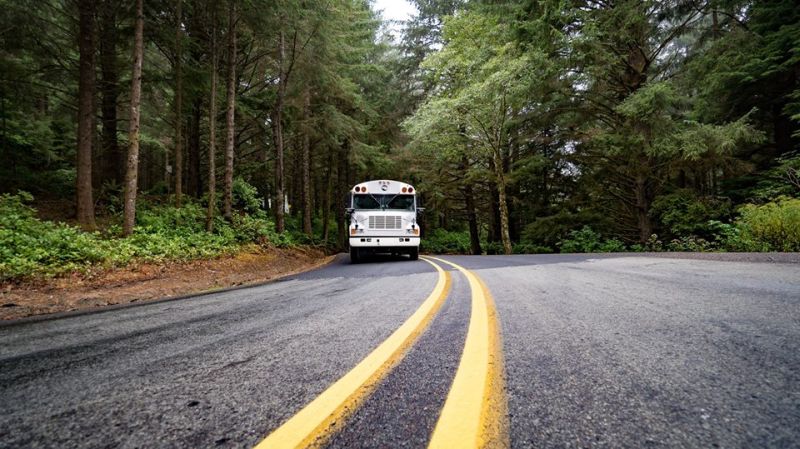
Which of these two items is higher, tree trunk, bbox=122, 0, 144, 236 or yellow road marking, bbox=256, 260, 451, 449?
tree trunk, bbox=122, 0, 144, 236

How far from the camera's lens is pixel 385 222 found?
10.6 metres

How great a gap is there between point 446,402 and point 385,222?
9.41 m

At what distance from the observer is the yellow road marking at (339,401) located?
40.4 inches

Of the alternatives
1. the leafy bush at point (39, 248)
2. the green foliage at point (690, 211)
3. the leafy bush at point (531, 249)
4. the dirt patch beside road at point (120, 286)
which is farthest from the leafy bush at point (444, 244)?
the leafy bush at point (39, 248)

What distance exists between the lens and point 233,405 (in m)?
1.29

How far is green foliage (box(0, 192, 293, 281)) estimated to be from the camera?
5.84 m

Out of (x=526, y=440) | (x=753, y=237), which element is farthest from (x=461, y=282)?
(x=753, y=237)

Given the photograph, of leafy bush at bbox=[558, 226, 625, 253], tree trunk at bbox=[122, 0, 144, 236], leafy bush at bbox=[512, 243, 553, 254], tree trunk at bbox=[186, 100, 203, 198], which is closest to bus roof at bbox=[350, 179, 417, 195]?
tree trunk at bbox=[122, 0, 144, 236]

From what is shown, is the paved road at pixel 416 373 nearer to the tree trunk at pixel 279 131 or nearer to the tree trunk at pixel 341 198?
the tree trunk at pixel 279 131

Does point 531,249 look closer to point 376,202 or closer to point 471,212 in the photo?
point 471,212

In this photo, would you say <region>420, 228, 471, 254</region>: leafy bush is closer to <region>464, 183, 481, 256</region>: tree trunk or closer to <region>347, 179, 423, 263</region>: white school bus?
<region>464, 183, 481, 256</region>: tree trunk

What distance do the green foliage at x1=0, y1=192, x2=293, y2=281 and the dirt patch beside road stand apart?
34 cm

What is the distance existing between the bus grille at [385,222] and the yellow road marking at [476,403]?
855 cm

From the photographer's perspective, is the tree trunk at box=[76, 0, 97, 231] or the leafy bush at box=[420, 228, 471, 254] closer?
the tree trunk at box=[76, 0, 97, 231]
